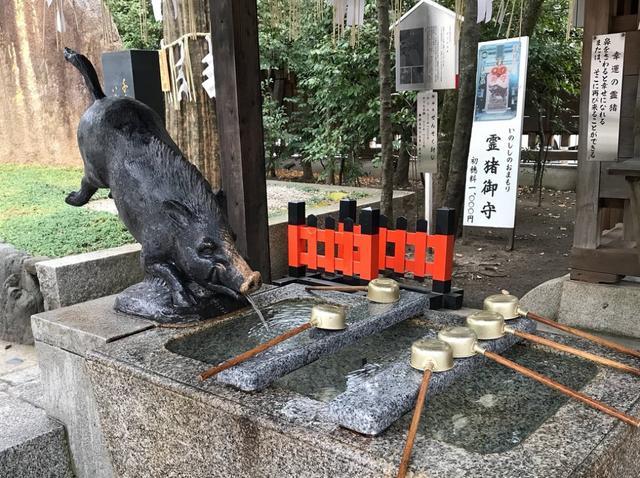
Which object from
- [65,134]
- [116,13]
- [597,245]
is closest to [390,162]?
[597,245]

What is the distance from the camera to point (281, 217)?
5.21 metres

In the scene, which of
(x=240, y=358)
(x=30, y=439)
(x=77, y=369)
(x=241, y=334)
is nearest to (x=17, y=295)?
(x=30, y=439)

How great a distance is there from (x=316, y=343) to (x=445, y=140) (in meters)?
5.87

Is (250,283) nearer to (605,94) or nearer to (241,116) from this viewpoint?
(241,116)

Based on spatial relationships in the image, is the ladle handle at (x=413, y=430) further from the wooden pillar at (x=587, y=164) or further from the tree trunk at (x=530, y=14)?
the tree trunk at (x=530, y=14)

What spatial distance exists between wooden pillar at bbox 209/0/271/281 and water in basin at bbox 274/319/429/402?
1.24 meters

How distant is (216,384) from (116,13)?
11.3 m

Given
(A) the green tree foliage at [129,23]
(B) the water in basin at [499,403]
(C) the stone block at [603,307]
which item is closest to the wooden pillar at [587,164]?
(C) the stone block at [603,307]

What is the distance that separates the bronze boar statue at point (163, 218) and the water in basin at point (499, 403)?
A: 2.99 feet

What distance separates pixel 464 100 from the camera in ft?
21.3

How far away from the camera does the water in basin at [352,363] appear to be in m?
2.02

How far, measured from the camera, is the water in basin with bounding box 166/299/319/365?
226 centimetres

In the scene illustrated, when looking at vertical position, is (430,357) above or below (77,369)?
above

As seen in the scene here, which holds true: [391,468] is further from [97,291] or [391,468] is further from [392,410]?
[97,291]
